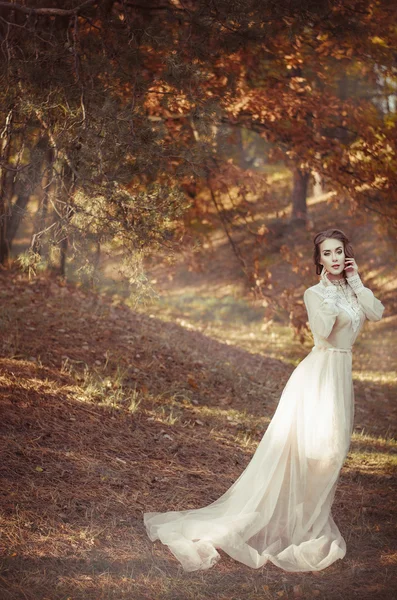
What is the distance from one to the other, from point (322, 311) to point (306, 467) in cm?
116

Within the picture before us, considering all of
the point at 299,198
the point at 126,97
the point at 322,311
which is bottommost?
the point at 299,198

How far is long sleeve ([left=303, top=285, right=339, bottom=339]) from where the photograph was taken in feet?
14.0

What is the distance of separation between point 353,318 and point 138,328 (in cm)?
600

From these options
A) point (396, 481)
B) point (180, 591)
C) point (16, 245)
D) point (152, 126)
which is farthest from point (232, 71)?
point (16, 245)

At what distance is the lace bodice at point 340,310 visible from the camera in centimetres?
431

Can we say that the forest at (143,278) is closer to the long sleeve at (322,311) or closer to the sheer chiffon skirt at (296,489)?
the sheer chiffon skirt at (296,489)

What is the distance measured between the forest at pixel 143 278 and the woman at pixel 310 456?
0.20 metres

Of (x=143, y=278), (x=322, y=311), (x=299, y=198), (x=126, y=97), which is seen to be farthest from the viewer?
(x=299, y=198)

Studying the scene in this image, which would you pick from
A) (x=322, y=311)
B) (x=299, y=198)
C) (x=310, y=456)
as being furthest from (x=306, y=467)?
(x=299, y=198)

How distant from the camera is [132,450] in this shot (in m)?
5.99

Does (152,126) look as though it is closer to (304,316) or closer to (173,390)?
(173,390)

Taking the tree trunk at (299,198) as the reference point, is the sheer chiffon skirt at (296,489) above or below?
above

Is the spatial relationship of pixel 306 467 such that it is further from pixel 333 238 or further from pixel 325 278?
pixel 333 238

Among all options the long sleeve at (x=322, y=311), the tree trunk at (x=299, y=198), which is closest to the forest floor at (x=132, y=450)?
the long sleeve at (x=322, y=311)
